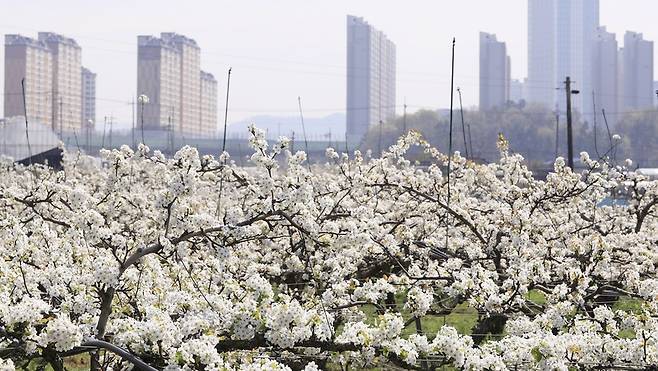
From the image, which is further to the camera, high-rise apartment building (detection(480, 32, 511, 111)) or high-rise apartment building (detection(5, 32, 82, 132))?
high-rise apartment building (detection(480, 32, 511, 111))

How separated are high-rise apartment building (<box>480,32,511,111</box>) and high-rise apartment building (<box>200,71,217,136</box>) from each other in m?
42.0

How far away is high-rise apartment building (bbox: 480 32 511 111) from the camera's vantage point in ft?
475

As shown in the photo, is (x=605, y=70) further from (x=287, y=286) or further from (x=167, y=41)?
(x=287, y=286)

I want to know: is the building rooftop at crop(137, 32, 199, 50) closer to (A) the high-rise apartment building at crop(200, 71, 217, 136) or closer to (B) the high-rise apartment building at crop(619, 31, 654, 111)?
(A) the high-rise apartment building at crop(200, 71, 217, 136)

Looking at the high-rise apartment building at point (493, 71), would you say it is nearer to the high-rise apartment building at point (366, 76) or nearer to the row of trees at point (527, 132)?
the high-rise apartment building at point (366, 76)

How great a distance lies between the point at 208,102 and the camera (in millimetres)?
151250

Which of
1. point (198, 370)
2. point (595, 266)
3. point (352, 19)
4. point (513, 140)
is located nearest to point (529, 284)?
point (595, 266)

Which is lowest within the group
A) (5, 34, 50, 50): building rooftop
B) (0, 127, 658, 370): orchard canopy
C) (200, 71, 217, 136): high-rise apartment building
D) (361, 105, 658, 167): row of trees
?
(0, 127, 658, 370): orchard canopy

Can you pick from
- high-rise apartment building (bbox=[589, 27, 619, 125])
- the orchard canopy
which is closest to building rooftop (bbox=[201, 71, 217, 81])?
high-rise apartment building (bbox=[589, 27, 619, 125])

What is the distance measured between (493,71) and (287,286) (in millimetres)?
142126

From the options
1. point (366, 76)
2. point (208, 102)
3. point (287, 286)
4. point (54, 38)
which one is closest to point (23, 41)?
point (54, 38)

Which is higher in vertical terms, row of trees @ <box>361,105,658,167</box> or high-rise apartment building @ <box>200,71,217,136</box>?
high-rise apartment building @ <box>200,71,217,136</box>

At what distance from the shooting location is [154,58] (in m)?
130

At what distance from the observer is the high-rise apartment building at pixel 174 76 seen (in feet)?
421
